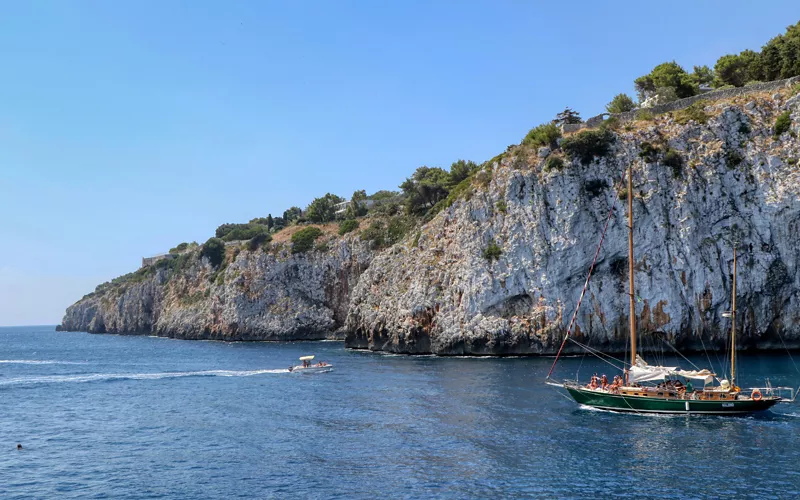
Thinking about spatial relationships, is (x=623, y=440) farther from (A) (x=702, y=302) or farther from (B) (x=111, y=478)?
(A) (x=702, y=302)

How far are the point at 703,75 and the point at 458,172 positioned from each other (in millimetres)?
40363

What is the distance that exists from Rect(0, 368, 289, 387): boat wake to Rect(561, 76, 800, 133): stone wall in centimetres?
4688

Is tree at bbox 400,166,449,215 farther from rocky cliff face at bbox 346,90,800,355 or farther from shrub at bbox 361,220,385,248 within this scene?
rocky cliff face at bbox 346,90,800,355

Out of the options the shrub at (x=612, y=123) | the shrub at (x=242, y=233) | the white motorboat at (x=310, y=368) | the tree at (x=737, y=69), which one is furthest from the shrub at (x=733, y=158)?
the shrub at (x=242, y=233)

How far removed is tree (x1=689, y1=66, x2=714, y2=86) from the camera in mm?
89325

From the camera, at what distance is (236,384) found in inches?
2206

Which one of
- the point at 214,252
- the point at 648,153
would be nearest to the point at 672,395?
the point at 648,153

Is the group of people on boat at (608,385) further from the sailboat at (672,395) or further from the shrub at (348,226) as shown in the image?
the shrub at (348,226)

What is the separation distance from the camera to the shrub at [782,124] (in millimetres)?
68500

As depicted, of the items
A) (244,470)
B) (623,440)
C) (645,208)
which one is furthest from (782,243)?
(244,470)

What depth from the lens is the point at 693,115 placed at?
7288 cm

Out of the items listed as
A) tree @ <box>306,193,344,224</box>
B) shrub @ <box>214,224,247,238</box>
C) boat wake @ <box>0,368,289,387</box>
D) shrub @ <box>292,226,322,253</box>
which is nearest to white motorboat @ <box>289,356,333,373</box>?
boat wake @ <box>0,368,289,387</box>

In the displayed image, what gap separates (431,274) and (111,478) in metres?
54.6

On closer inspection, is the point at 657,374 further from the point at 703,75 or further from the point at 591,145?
the point at 703,75
